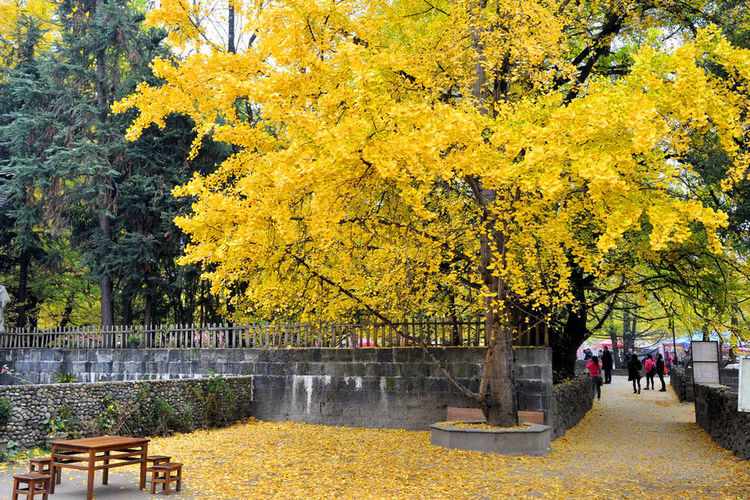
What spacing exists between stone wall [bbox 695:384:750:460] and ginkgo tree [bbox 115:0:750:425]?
10.3 ft

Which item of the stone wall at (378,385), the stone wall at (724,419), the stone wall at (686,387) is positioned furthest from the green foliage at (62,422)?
the stone wall at (686,387)

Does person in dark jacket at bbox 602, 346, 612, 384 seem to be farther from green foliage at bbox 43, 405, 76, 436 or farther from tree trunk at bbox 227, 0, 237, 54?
green foliage at bbox 43, 405, 76, 436

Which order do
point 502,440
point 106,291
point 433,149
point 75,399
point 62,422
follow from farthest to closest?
point 106,291
point 75,399
point 62,422
point 502,440
point 433,149

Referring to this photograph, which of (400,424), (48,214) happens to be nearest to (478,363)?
(400,424)

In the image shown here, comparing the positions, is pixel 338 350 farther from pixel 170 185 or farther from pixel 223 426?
pixel 170 185

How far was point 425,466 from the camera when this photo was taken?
9.81m

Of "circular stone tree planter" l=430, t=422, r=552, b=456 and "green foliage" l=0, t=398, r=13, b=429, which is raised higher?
"green foliage" l=0, t=398, r=13, b=429

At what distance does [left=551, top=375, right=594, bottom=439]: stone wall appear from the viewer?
1298cm

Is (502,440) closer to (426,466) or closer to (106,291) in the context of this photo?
(426,466)

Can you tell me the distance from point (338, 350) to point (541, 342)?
4.25 meters

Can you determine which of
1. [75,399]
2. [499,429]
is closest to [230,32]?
[75,399]

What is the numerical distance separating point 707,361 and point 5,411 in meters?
16.0

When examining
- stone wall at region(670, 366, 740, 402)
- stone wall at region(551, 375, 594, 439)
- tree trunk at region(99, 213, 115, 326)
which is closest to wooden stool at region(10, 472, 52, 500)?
stone wall at region(551, 375, 594, 439)

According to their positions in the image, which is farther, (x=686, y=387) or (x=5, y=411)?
(x=686, y=387)
